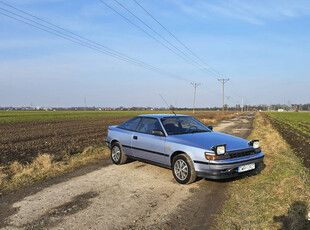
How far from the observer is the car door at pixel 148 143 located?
18.0 ft

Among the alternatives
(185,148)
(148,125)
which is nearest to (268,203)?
(185,148)

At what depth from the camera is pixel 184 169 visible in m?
4.98

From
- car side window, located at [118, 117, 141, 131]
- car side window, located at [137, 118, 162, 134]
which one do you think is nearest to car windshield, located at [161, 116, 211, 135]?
car side window, located at [137, 118, 162, 134]

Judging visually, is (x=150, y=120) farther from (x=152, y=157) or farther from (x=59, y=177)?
(x=59, y=177)

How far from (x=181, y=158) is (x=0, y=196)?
3.70 metres

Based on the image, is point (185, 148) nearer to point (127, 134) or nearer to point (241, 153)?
point (241, 153)

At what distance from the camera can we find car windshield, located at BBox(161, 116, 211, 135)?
5758mm

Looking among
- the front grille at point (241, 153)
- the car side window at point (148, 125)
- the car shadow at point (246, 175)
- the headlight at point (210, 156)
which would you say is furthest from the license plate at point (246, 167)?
the car side window at point (148, 125)

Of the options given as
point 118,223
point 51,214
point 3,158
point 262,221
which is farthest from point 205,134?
point 3,158

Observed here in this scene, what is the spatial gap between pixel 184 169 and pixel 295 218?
2.18m

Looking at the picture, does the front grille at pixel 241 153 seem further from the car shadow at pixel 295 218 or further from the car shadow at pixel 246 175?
the car shadow at pixel 295 218

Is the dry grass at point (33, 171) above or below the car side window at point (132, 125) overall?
below

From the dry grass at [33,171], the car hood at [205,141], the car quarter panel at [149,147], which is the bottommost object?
the dry grass at [33,171]

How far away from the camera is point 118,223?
133 inches
